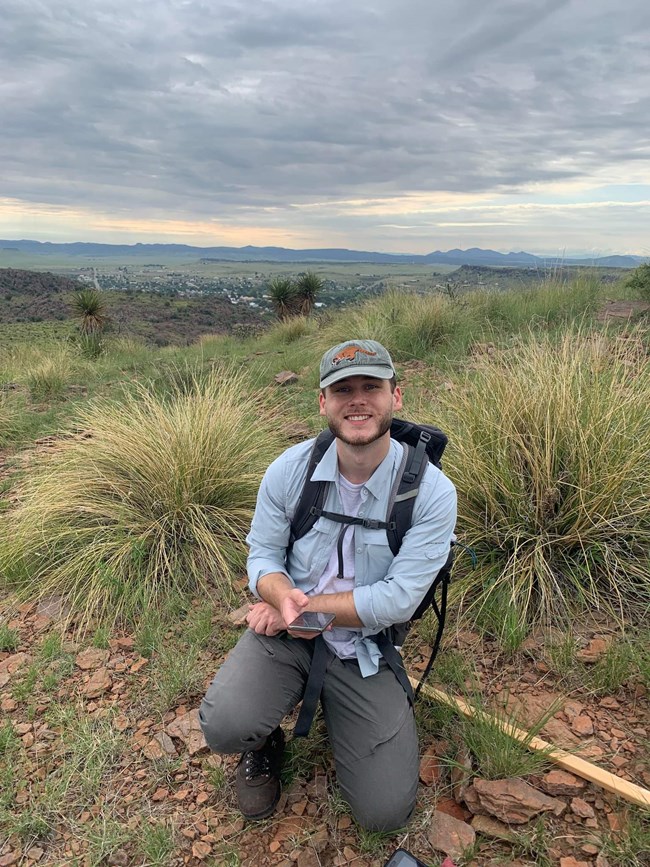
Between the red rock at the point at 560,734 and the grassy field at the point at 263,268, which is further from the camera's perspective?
the grassy field at the point at 263,268

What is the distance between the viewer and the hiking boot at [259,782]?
2.03 m

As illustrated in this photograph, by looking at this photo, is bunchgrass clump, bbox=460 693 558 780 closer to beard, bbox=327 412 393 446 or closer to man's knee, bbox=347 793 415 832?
man's knee, bbox=347 793 415 832

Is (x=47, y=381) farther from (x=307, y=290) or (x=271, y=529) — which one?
(x=307, y=290)

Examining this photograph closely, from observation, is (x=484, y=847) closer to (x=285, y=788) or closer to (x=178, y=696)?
(x=285, y=788)

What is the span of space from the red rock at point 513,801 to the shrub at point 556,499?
78 centimetres

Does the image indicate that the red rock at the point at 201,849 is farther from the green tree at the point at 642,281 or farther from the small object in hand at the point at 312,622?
the green tree at the point at 642,281

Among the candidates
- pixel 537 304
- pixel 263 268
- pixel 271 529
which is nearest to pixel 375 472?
pixel 271 529

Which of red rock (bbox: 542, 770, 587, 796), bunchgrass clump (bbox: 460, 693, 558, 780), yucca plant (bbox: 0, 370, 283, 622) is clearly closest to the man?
bunchgrass clump (bbox: 460, 693, 558, 780)

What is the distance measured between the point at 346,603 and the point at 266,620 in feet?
1.20

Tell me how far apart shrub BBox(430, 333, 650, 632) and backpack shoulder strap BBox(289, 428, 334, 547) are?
1094 mm

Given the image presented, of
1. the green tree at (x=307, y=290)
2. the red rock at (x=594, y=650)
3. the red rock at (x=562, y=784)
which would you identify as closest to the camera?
the red rock at (x=562, y=784)

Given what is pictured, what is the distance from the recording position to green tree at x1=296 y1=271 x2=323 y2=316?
57.0 feet

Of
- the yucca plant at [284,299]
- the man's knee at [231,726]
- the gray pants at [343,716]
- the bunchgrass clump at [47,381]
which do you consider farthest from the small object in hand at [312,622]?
the yucca plant at [284,299]

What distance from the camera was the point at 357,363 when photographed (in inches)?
81.0
